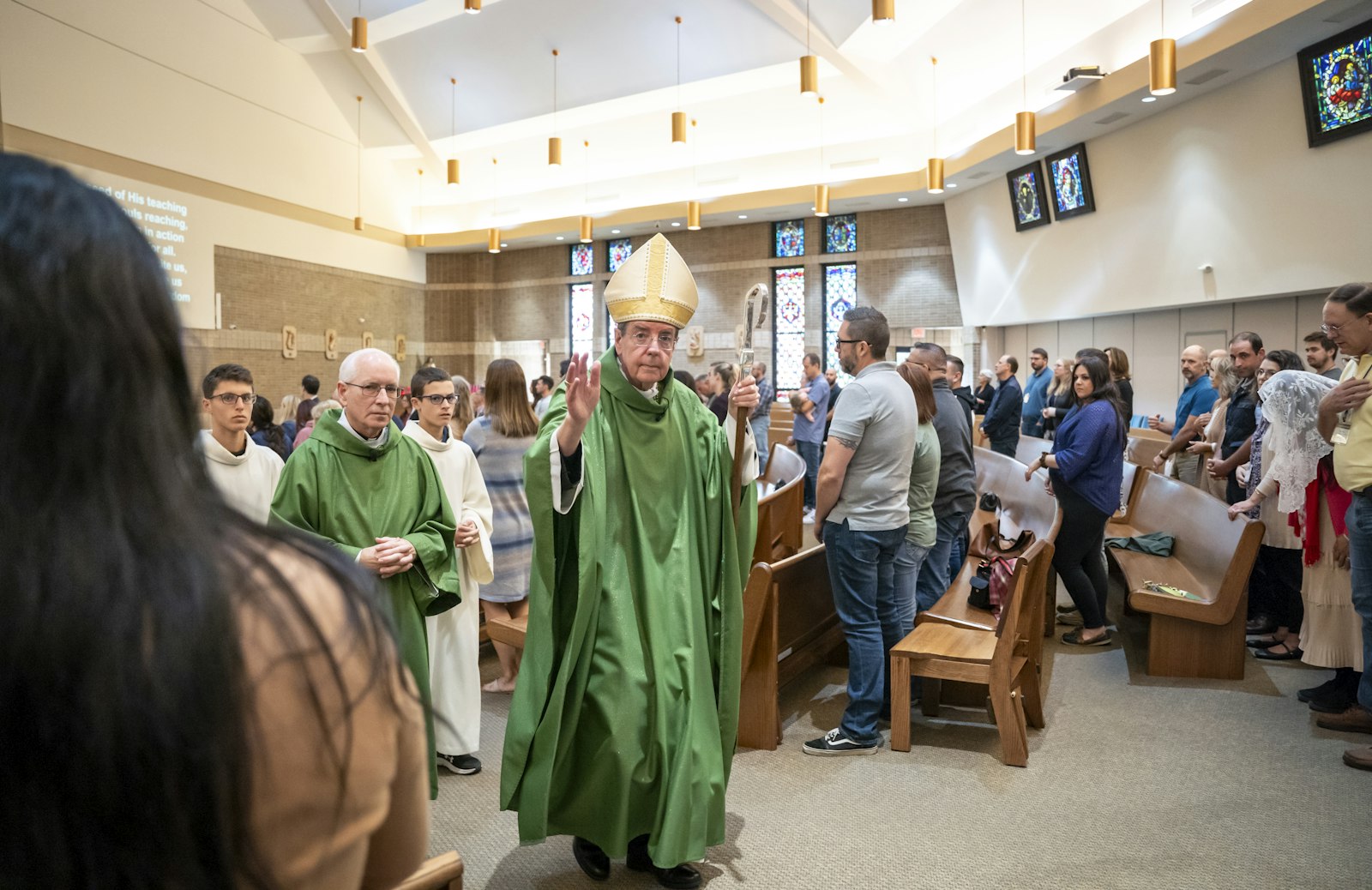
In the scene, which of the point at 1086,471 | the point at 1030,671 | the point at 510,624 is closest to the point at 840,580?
the point at 1030,671

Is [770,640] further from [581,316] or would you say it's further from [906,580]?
[581,316]

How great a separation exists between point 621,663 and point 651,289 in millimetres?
1186

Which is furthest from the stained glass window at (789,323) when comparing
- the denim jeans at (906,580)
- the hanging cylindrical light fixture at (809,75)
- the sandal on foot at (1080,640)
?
the denim jeans at (906,580)

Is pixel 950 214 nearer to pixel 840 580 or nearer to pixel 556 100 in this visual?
pixel 556 100

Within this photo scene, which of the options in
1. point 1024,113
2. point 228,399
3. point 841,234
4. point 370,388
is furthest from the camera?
point 841,234

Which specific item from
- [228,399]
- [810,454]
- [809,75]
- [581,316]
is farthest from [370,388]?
[581,316]

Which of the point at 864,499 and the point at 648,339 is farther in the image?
the point at 864,499

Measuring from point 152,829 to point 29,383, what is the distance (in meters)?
0.30

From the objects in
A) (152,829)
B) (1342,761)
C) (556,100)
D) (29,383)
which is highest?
(556,100)

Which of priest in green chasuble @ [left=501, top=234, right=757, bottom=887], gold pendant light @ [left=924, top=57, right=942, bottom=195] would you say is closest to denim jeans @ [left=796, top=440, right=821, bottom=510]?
gold pendant light @ [left=924, top=57, right=942, bottom=195]

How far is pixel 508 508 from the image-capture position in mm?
4754

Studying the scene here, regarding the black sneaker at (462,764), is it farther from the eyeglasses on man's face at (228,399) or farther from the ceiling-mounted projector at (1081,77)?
the ceiling-mounted projector at (1081,77)

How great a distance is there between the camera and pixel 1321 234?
7.92m

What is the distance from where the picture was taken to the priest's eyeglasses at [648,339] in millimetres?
2967
